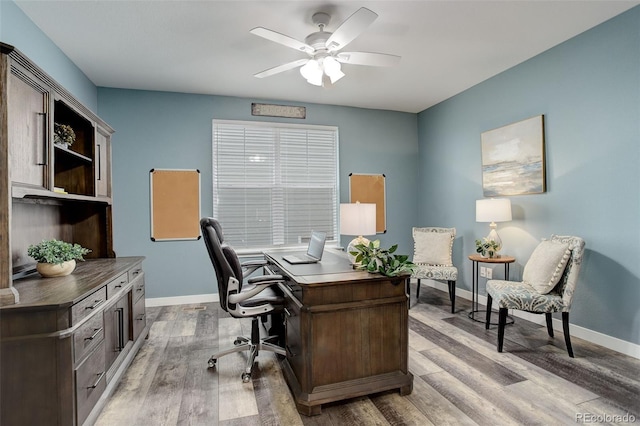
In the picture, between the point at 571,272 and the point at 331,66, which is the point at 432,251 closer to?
the point at 571,272

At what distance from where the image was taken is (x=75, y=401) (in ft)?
5.24

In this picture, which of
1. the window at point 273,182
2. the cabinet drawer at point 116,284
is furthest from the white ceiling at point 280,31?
the cabinet drawer at point 116,284

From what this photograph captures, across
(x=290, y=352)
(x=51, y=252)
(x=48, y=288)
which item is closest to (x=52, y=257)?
(x=51, y=252)

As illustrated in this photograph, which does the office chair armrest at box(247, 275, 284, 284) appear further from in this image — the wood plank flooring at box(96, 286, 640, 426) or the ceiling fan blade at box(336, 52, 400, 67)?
the ceiling fan blade at box(336, 52, 400, 67)

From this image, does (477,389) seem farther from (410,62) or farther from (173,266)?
(173,266)

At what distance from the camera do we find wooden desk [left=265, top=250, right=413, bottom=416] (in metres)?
1.93

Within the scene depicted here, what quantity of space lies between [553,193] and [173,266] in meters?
4.30

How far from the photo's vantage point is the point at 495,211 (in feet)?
11.1

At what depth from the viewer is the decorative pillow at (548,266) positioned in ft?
8.57

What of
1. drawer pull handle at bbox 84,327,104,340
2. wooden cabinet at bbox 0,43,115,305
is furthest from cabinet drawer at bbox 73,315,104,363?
wooden cabinet at bbox 0,43,115,305

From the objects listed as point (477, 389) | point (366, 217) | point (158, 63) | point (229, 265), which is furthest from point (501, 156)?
point (158, 63)

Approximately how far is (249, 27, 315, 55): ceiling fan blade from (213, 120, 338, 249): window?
211 centimetres

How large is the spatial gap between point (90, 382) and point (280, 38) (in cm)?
239

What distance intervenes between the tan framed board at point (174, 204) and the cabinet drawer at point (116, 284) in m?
1.53
